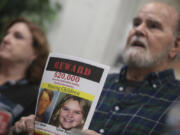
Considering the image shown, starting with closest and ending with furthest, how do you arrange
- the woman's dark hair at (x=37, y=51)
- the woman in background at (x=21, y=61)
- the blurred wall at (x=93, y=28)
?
1. the woman in background at (x=21, y=61)
2. the woman's dark hair at (x=37, y=51)
3. the blurred wall at (x=93, y=28)

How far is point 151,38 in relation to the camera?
3.59 ft

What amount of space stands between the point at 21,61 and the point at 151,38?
0.68 meters

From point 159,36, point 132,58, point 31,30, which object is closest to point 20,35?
point 31,30

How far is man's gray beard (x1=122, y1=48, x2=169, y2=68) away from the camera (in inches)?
43.0

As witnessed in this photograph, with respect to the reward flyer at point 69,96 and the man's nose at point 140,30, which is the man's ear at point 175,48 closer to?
the man's nose at point 140,30

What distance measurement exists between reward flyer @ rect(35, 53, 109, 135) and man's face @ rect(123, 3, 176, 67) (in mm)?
462

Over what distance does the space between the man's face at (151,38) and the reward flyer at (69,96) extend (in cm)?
46

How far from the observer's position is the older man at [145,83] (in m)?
0.93

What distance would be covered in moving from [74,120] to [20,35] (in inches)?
30.0

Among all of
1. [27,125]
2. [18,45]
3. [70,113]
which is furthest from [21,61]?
[70,113]

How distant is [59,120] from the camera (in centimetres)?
68

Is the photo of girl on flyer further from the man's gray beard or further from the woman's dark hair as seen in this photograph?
the woman's dark hair

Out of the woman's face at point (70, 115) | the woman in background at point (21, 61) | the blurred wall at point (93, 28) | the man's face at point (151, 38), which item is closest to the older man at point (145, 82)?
the man's face at point (151, 38)

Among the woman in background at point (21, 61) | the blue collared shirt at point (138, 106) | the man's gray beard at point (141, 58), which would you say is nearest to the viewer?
the blue collared shirt at point (138, 106)
